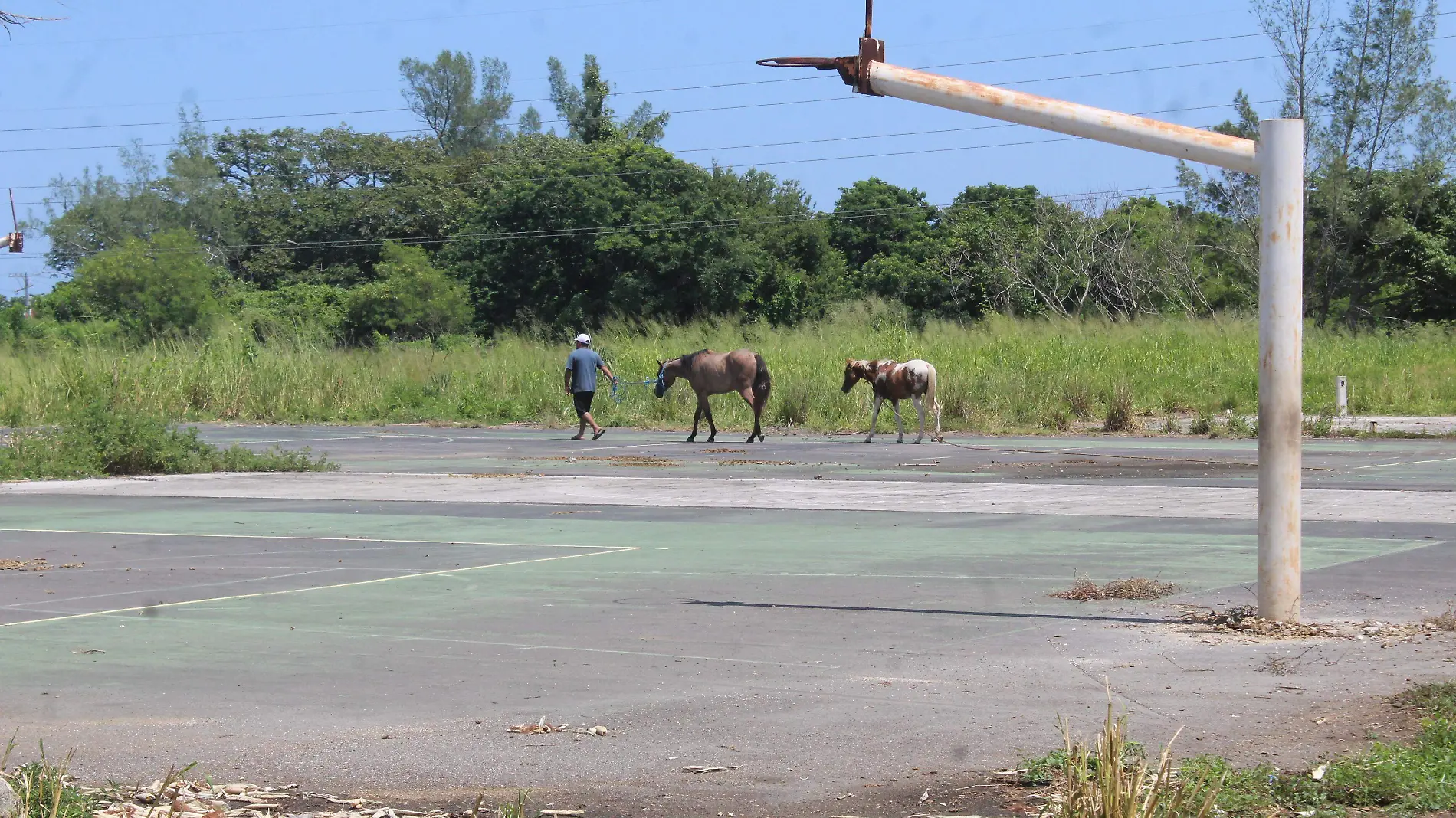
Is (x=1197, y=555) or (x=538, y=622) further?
(x=1197, y=555)

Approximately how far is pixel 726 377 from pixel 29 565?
59.5 ft

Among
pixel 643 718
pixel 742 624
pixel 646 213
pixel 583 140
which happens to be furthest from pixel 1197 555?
pixel 583 140

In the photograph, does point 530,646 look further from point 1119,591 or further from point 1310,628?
point 1310,628

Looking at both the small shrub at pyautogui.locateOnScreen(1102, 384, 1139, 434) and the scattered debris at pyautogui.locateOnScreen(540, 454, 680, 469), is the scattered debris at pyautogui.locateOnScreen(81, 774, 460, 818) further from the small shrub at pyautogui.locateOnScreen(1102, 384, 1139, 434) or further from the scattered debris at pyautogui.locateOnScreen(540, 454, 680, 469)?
the small shrub at pyautogui.locateOnScreen(1102, 384, 1139, 434)

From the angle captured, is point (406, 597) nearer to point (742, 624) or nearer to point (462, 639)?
point (462, 639)

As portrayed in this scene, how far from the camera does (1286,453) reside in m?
9.09

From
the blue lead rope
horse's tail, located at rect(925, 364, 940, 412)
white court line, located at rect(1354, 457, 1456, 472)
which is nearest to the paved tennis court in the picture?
white court line, located at rect(1354, 457, 1456, 472)

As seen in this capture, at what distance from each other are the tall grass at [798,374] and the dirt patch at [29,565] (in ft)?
55.2

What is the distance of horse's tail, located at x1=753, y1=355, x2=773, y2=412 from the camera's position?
3005cm

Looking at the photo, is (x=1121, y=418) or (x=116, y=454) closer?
(x=116, y=454)

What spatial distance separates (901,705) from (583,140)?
249ft

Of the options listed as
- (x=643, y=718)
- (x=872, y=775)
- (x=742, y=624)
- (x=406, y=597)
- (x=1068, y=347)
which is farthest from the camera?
(x=1068, y=347)

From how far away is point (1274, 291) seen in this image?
906 cm

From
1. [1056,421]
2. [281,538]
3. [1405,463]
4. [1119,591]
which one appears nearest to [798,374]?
[1056,421]
